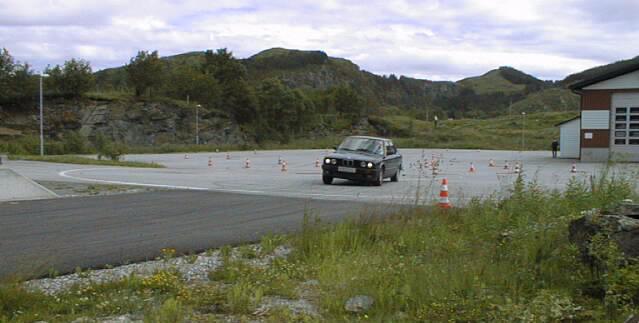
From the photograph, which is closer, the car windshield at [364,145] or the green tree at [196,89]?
the car windshield at [364,145]

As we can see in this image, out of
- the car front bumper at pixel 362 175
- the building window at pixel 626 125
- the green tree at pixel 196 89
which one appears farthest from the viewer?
the green tree at pixel 196 89

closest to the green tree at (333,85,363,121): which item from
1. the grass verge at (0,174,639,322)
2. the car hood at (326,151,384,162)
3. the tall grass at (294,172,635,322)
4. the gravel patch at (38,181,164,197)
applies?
the car hood at (326,151,384,162)

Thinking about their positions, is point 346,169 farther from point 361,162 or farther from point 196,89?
point 196,89

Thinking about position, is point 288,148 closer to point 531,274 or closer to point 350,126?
point 350,126

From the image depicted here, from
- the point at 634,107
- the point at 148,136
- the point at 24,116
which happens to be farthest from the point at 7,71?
the point at 634,107

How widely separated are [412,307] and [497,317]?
0.83 metres

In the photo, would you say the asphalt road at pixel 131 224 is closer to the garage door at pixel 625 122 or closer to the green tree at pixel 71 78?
the garage door at pixel 625 122

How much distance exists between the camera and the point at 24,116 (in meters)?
70.6

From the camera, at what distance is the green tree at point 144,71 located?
8025cm

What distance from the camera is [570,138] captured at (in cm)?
4506

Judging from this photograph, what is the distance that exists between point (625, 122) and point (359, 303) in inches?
1412

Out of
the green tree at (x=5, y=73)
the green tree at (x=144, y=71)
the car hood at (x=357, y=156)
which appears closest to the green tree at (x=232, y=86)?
the green tree at (x=144, y=71)

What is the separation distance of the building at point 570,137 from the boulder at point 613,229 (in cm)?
3944

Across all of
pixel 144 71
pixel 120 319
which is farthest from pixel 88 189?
pixel 144 71
